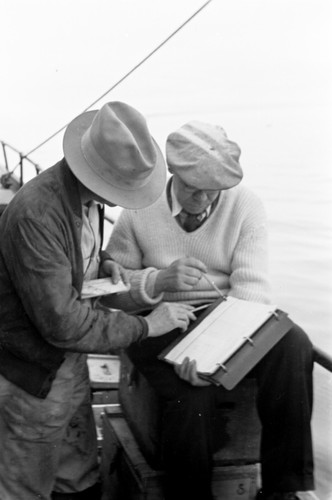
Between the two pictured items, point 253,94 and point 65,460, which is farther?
point 253,94

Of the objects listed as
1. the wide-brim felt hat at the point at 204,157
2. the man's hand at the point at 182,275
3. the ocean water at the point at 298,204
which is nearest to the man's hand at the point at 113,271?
the man's hand at the point at 182,275

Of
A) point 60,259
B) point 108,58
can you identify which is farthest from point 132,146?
point 108,58

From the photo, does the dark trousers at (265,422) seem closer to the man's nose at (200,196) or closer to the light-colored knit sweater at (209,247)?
the light-colored knit sweater at (209,247)

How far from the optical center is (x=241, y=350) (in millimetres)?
1947

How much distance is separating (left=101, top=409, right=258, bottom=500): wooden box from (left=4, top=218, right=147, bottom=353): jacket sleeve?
501 millimetres

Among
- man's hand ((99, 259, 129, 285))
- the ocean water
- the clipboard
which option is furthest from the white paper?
the ocean water

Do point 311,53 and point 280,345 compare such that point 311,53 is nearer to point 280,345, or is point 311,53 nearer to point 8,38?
point 8,38

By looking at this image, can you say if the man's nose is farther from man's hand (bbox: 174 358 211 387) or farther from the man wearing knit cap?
man's hand (bbox: 174 358 211 387)

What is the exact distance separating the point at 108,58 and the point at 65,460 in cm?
969

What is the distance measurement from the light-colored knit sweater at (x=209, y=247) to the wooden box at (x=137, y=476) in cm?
46

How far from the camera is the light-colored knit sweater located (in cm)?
225

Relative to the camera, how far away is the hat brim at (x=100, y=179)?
5.93 feet

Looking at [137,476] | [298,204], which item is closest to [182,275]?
[137,476]

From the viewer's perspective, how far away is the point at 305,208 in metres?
12.7
